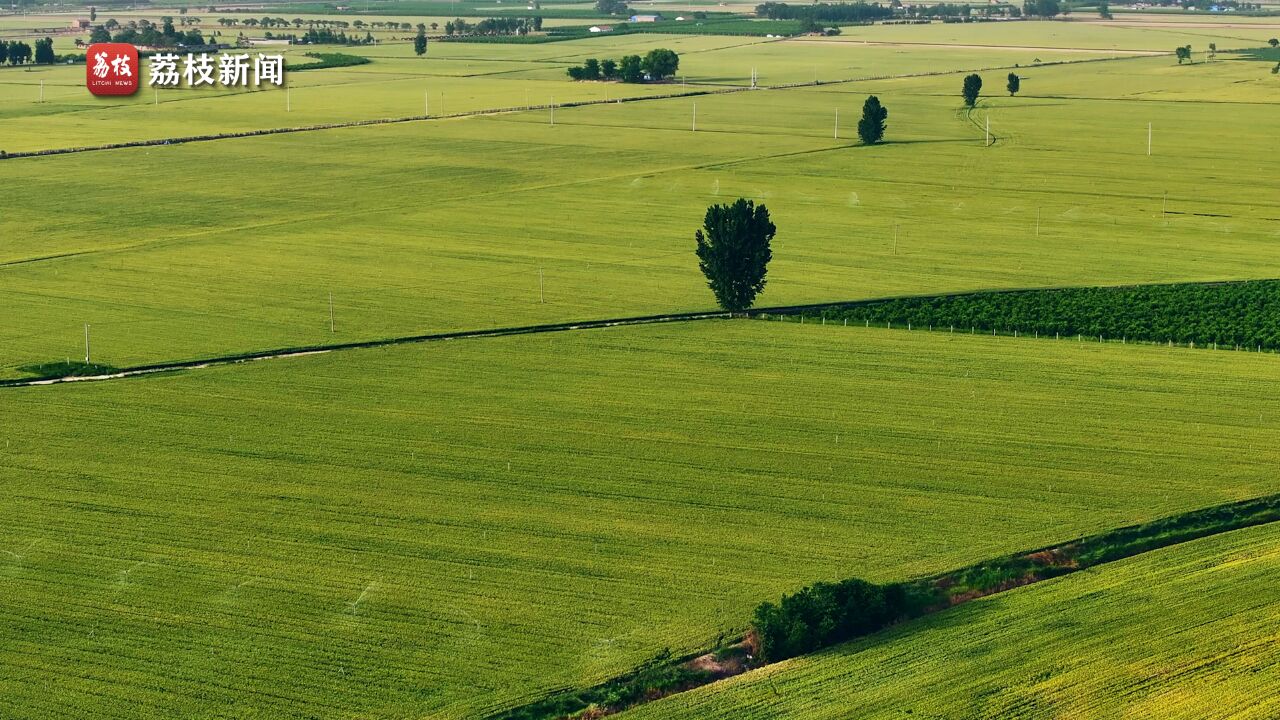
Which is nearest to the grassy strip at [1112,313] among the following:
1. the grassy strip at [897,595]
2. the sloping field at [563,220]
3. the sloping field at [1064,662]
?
the sloping field at [563,220]

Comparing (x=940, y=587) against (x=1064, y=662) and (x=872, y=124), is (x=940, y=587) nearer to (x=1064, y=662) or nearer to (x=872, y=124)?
(x=1064, y=662)

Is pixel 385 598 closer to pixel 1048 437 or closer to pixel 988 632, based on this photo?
pixel 988 632

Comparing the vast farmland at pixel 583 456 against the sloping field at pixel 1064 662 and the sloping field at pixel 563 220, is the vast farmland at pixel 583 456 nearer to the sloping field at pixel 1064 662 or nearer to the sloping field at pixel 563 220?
the sloping field at pixel 1064 662

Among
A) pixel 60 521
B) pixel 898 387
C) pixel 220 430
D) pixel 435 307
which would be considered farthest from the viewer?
pixel 435 307

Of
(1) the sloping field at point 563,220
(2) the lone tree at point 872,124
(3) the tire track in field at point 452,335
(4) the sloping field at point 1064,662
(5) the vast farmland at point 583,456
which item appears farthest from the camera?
(2) the lone tree at point 872,124

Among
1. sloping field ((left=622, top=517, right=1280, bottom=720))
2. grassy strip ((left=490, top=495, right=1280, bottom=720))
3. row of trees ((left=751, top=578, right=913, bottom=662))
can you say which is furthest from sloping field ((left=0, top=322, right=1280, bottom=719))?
sloping field ((left=622, top=517, right=1280, bottom=720))

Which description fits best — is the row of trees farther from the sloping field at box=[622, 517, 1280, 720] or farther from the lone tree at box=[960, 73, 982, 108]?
the lone tree at box=[960, 73, 982, 108]

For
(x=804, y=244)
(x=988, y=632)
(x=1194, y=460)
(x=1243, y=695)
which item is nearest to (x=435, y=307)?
(x=804, y=244)
